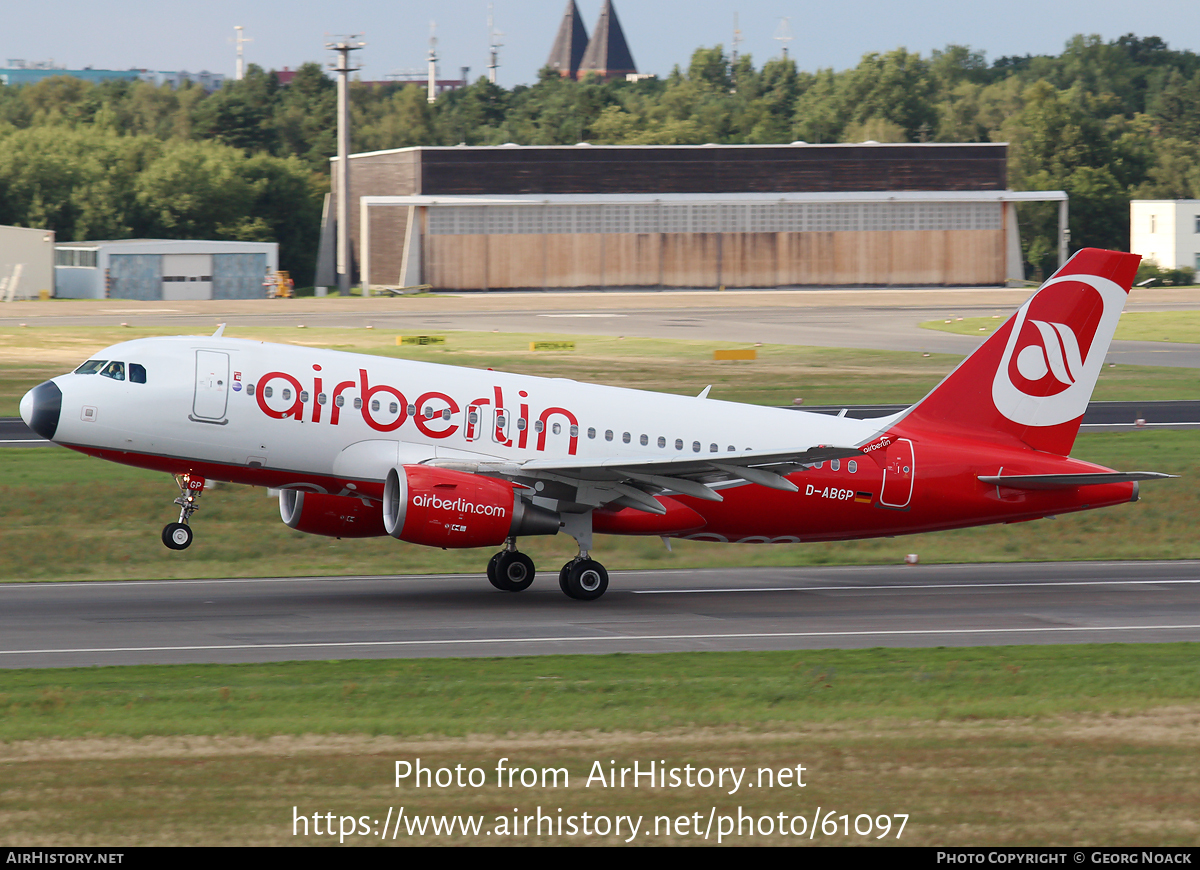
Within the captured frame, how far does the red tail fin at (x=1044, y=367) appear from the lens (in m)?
30.9

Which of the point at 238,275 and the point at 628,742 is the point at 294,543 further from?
the point at 238,275

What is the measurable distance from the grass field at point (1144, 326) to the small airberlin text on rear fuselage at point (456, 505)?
65724 mm

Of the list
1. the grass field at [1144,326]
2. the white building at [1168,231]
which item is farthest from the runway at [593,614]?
the white building at [1168,231]

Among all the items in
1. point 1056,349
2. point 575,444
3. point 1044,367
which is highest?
point 1056,349

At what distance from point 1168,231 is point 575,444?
129457mm

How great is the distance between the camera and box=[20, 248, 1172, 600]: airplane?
27.2 metres

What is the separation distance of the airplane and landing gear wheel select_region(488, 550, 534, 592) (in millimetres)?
30

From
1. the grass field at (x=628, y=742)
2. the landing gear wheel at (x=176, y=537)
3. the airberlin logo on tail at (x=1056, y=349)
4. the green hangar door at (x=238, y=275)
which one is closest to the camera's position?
the grass field at (x=628, y=742)

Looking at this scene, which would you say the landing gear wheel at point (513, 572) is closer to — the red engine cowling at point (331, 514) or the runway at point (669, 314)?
the red engine cowling at point (331, 514)

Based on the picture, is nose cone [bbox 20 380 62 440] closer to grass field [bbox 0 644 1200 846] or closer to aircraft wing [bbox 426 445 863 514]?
aircraft wing [bbox 426 445 863 514]

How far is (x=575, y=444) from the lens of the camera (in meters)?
29.0

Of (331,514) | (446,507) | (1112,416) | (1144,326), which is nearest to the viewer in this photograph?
(446,507)

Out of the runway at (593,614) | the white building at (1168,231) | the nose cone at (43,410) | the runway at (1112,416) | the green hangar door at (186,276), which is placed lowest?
the runway at (593,614)

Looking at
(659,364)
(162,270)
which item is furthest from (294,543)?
(162,270)
